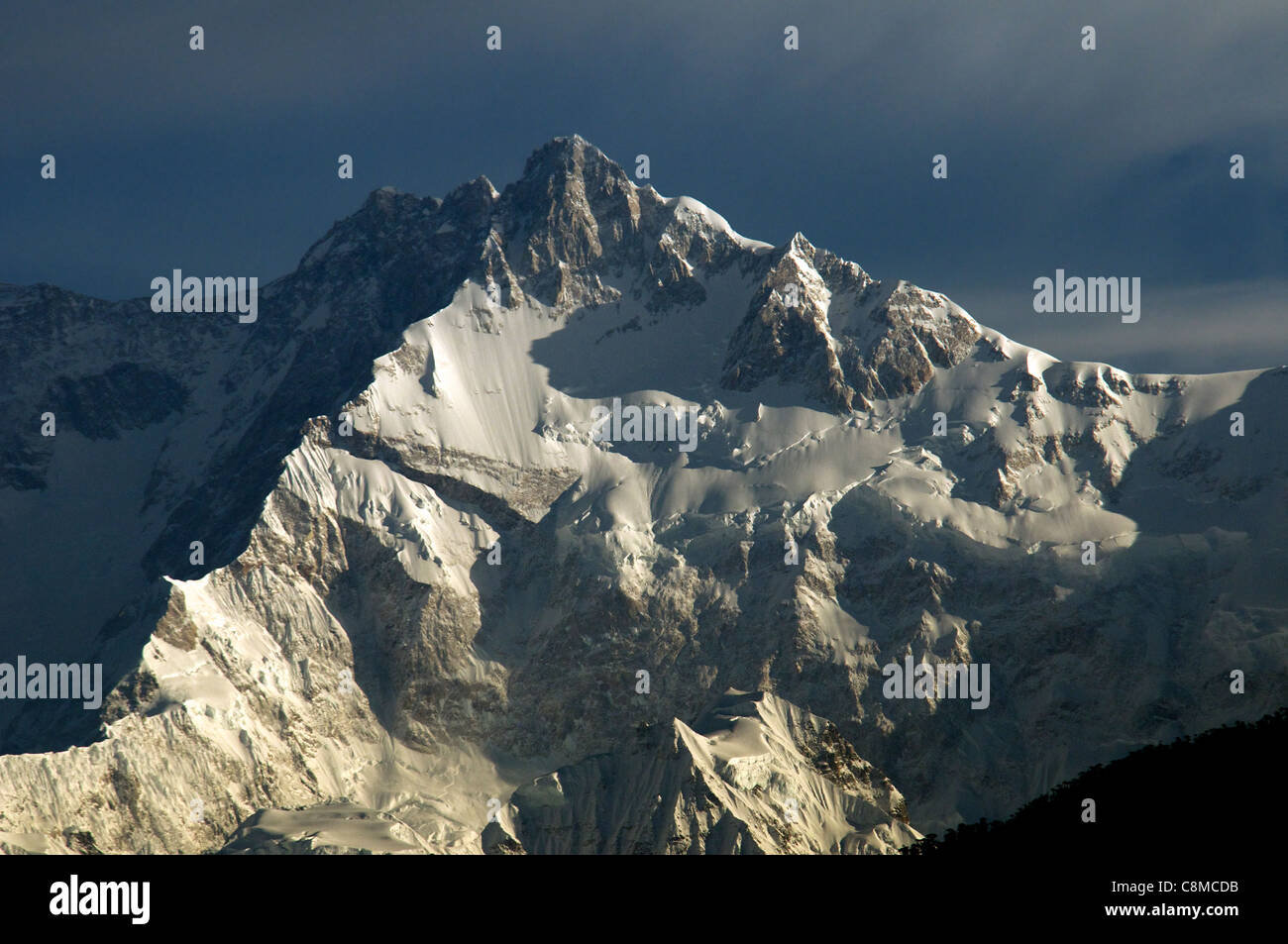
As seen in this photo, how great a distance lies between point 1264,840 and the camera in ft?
255
